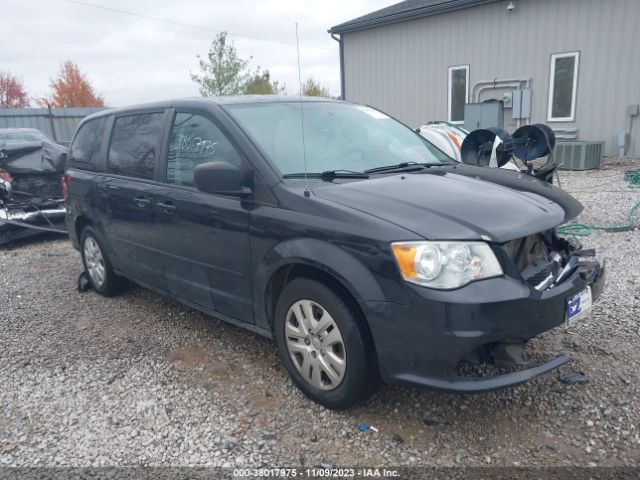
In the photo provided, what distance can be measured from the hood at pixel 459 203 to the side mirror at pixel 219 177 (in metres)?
0.48

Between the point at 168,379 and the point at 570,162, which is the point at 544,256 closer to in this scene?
the point at 168,379

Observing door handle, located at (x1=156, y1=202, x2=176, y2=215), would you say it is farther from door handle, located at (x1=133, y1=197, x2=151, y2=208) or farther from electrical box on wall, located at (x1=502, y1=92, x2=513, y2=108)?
electrical box on wall, located at (x1=502, y1=92, x2=513, y2=108)

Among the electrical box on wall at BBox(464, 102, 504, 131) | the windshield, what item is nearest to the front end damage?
the windshield

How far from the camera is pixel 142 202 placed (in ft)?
12.8

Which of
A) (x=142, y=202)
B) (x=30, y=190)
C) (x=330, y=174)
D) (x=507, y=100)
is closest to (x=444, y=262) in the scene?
(x=330, y=174)

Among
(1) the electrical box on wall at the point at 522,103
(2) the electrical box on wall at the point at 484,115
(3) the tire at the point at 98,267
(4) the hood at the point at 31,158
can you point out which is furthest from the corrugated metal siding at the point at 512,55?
(3) the tire at the point at 98,267

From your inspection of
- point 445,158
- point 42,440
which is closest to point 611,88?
point 445,158

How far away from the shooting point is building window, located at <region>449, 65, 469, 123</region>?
1420 cm

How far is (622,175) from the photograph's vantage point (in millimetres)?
10727

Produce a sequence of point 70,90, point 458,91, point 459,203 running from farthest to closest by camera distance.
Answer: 1. point 70,90
2. point 458,91
3. point 459,203

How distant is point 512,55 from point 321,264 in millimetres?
12489

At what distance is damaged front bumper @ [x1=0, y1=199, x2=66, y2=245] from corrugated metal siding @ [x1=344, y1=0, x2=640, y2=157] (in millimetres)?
10709

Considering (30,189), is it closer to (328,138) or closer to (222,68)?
(328,138)

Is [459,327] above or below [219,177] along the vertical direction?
below
